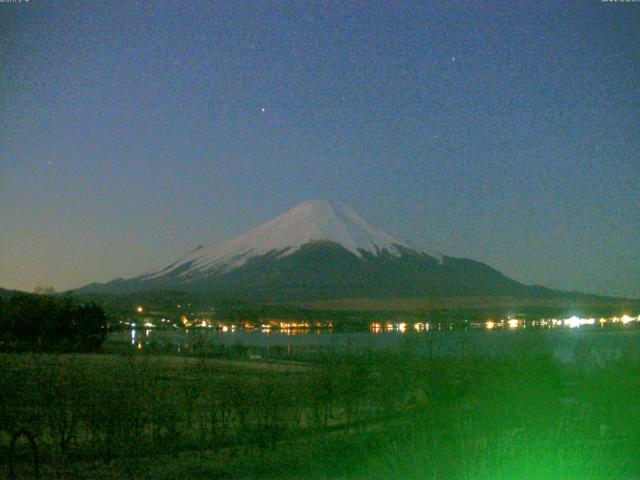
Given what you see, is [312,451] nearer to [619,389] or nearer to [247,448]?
[247,448]

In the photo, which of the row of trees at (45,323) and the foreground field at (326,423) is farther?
the row of trees at (45,323)

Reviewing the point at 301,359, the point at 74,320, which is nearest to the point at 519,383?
the point at 301,359

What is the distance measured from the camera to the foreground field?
39.2ft

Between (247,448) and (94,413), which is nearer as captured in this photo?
(94,413)

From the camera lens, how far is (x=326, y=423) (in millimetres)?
18016

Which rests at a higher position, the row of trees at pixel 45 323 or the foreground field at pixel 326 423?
the row of trees at pixel 45 323

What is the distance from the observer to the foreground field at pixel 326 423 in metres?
11.9

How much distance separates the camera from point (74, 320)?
1879 inches

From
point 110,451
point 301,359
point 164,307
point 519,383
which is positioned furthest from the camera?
point 164,307

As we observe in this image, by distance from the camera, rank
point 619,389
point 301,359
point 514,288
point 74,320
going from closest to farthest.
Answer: point 619,389, point 301,359, point 74,320, point 514,288

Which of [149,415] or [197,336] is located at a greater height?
[197,336]

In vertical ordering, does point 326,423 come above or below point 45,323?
below

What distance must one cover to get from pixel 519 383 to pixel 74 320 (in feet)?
108

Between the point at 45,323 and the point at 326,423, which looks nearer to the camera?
the point at 326,423
